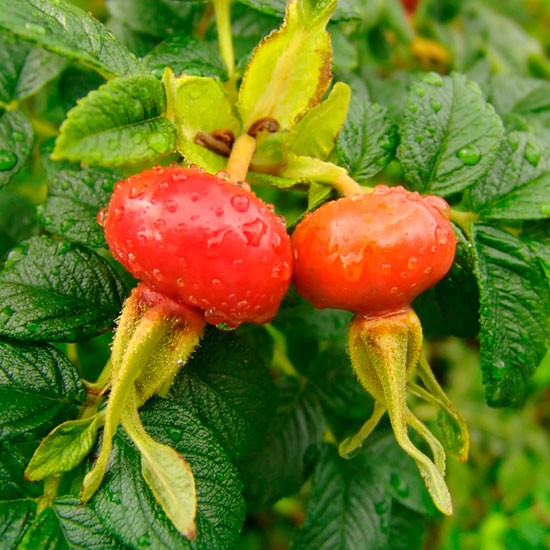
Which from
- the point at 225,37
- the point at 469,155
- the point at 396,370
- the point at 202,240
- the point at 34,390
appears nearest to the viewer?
the point at 202,240

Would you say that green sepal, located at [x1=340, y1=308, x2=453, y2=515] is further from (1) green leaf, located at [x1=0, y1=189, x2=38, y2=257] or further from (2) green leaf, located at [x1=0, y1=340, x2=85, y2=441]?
(1) green leaf, located at [x1=0, y1=189, x2=38, y2=257]

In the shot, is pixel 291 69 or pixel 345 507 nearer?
pixel 291 69

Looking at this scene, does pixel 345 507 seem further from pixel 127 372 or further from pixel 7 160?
pixel 7 160

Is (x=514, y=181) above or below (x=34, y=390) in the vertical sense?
above

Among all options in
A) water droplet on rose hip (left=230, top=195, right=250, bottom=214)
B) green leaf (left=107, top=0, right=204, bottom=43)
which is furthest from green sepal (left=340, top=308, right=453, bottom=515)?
green leaf (left=107, top=0, right=204, bottom=43)

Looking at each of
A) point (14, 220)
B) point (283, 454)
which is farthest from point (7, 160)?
point (283, 454)

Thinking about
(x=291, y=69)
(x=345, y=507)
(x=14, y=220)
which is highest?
(x=291, y=69)

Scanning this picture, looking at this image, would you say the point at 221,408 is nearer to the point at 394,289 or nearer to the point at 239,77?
the point at 394,289
